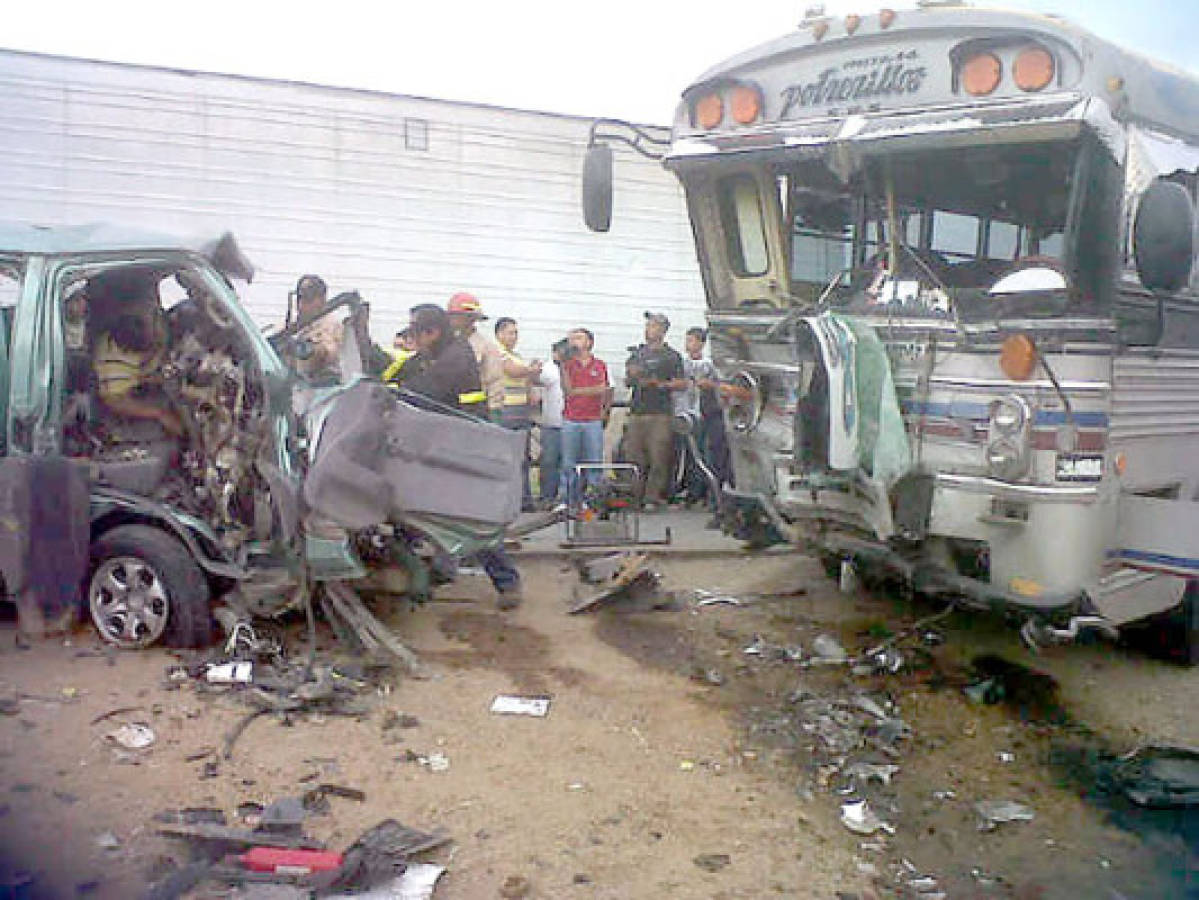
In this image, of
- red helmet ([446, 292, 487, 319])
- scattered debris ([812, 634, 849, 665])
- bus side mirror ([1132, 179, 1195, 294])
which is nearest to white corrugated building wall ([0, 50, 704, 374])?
red helmet ([446, 292, 487, 319])

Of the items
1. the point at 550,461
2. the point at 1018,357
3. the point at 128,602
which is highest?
the point at 1018,357

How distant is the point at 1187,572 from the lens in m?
5.16

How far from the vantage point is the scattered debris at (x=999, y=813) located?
4297mm

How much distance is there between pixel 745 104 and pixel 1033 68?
1.66 metres

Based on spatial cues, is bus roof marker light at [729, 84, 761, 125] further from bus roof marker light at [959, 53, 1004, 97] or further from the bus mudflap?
the bus mudflap

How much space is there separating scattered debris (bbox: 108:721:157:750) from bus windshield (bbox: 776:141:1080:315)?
403 cm

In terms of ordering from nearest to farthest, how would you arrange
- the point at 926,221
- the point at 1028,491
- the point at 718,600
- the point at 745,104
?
the point at 1028,491, the point at 926,221, the point at 745,104, the point at 718,600

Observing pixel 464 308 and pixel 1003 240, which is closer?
pixel 1003 240

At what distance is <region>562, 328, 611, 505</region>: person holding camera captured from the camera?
32.6ft

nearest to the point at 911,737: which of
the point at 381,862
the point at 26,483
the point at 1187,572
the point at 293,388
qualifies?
the point at 1187,572

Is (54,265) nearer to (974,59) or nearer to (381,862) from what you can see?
(381,862)

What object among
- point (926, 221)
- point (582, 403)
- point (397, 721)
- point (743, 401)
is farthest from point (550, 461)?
point (397, 721)

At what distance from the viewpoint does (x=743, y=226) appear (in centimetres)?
641

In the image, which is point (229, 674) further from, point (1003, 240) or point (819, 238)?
point (1003, 240)
